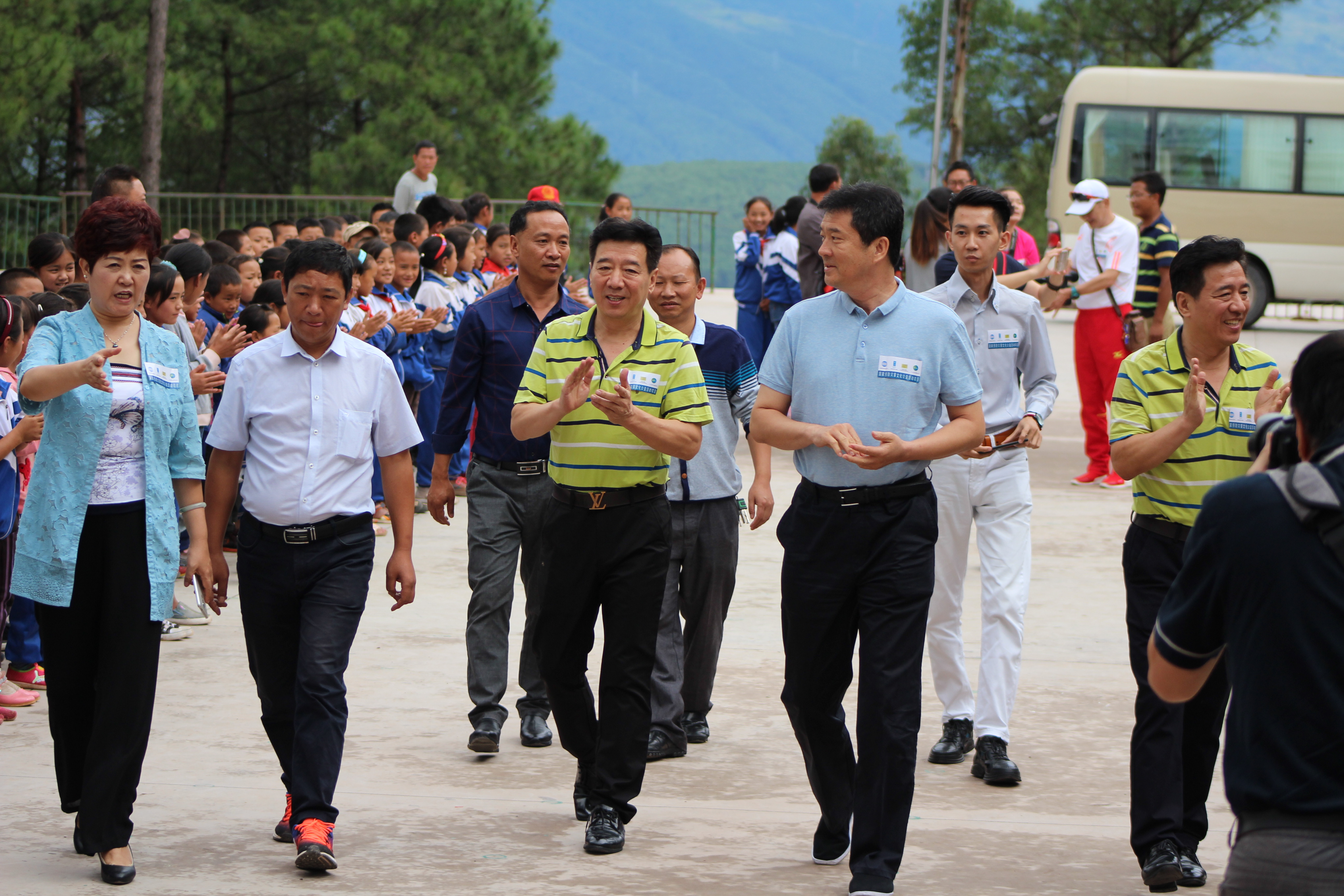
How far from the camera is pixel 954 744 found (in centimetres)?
560

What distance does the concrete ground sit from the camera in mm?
4371

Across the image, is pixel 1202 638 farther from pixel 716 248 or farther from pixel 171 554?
pixel 716 248

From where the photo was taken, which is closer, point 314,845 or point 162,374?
point 314,845

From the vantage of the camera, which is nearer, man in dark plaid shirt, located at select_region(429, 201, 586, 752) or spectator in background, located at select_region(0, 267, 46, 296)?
man in dark plaid shirt, located at select_region(429, 201, 586, 752)

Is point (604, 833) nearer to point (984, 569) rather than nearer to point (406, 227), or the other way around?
point (984, 569)

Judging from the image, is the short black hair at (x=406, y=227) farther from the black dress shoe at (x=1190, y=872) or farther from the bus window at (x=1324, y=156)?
the bus window at (x=1324, y=156)

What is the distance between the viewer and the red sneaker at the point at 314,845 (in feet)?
14.0

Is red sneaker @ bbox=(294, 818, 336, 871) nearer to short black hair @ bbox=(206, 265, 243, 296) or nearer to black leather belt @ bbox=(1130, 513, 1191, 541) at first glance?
black leather belt @ bbox=(1130, 513, 1191, 541)

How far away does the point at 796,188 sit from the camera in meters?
142

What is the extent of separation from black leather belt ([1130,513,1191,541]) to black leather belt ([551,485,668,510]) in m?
1.49

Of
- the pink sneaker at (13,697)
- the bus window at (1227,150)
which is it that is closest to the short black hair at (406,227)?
the pink sneaker at (13,697)

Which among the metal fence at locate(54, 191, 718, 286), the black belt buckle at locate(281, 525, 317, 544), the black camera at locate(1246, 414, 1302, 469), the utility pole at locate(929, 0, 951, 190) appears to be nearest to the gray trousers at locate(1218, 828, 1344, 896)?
the black camera at locate(1246, 414, 1302, 469)

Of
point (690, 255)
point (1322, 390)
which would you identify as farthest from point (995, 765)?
point (1322, 390)

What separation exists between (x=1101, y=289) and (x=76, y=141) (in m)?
18.2
